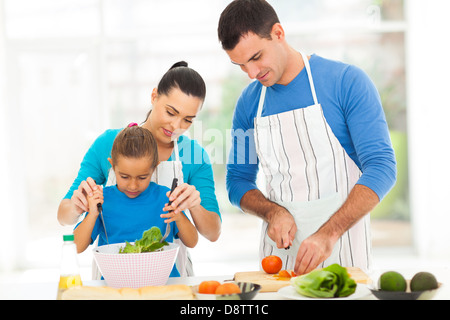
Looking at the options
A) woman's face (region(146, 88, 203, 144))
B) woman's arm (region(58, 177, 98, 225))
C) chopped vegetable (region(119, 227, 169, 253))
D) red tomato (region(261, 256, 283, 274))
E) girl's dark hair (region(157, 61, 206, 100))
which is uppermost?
girl's dark hair (region(157, 61, 206, 100))

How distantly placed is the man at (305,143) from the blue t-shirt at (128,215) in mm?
393

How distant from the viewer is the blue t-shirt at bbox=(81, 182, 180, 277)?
1.98m

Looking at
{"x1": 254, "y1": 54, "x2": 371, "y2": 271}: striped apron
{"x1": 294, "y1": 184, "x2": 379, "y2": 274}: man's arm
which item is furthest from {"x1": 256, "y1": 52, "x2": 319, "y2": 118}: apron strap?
{"x1": 294, "y1": 184, "x2": 379, "y2": 274}: man's arm

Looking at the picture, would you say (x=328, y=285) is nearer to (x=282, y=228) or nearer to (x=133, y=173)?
(x=282, y=228)

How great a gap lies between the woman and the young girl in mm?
98

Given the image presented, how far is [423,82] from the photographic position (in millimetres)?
5914

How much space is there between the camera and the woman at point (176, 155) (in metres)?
2.11

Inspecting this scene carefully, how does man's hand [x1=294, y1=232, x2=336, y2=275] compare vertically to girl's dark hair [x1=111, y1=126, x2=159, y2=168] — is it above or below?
below

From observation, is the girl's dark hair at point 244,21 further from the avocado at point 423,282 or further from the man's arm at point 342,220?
the avocado at point 423,282

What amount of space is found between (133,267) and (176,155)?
2.47 feet

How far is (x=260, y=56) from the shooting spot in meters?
2.03

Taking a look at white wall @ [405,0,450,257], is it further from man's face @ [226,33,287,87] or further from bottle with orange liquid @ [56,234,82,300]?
bottle with orange liquid @ [56,234,82,300]
